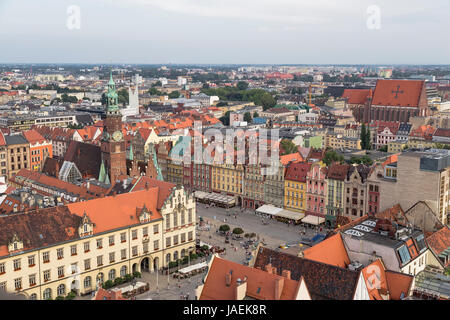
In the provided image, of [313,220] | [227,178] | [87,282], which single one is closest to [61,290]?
[87,282]

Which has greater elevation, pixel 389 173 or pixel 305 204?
pixel 389 173

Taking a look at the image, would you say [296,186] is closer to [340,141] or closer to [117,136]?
[117,136]

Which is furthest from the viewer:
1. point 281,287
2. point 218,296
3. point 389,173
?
point 389,173

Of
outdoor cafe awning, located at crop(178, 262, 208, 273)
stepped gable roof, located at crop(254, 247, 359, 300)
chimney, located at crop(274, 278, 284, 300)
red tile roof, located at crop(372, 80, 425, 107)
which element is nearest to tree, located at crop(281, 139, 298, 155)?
outdoor cafe awning, located at crop(178, 262, 208, 273)

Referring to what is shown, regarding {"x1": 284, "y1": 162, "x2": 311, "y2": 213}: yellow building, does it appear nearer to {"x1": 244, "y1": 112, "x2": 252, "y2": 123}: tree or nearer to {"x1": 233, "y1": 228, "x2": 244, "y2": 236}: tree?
{"x1": 233, "y1": 228, "x2": 244, "y2": 236}: tree

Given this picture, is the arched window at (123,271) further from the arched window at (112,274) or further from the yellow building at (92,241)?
the arched window at (112,274)
